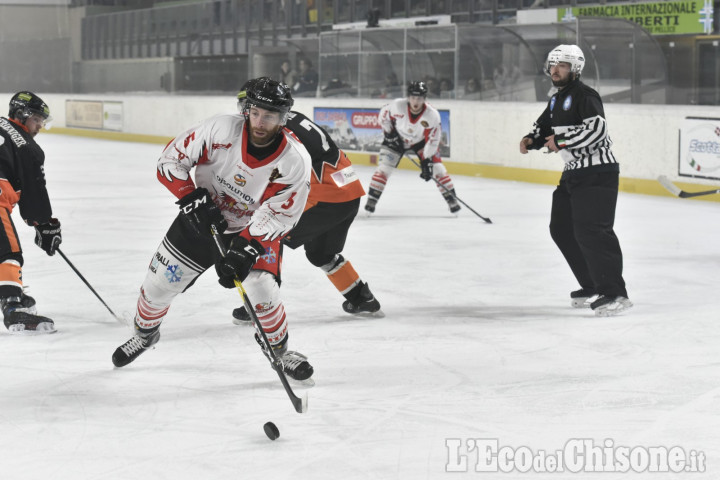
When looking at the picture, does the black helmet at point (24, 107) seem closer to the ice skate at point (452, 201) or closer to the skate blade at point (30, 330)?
the skate blade at point (30, 330)

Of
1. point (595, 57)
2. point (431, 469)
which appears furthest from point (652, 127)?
point (431, 469)

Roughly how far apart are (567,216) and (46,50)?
757 inches

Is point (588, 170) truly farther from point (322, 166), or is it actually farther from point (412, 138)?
point (412, 138)

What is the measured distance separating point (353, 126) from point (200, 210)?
10255mm

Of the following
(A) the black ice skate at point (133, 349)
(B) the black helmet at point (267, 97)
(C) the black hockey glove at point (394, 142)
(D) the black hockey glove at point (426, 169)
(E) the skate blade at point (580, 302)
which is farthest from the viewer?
(C) the black hockey glove at point (394, 142)

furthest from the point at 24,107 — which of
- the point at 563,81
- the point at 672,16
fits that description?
the point at 672,16

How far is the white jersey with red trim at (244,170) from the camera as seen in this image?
315cm

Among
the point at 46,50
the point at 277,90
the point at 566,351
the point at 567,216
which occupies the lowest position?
the point at 566,351

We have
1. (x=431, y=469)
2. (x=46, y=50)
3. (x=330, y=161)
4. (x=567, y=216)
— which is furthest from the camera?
(x=46, y=50)

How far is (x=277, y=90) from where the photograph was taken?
305cm

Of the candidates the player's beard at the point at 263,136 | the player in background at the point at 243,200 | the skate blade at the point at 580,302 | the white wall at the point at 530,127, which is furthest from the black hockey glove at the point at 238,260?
the white wall at the point at 530,127

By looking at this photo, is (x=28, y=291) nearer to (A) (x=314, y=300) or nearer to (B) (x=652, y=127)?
(A) (x=314, y=300)

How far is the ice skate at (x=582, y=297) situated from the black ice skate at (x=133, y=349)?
216 cm

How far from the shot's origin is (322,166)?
14.1ft
